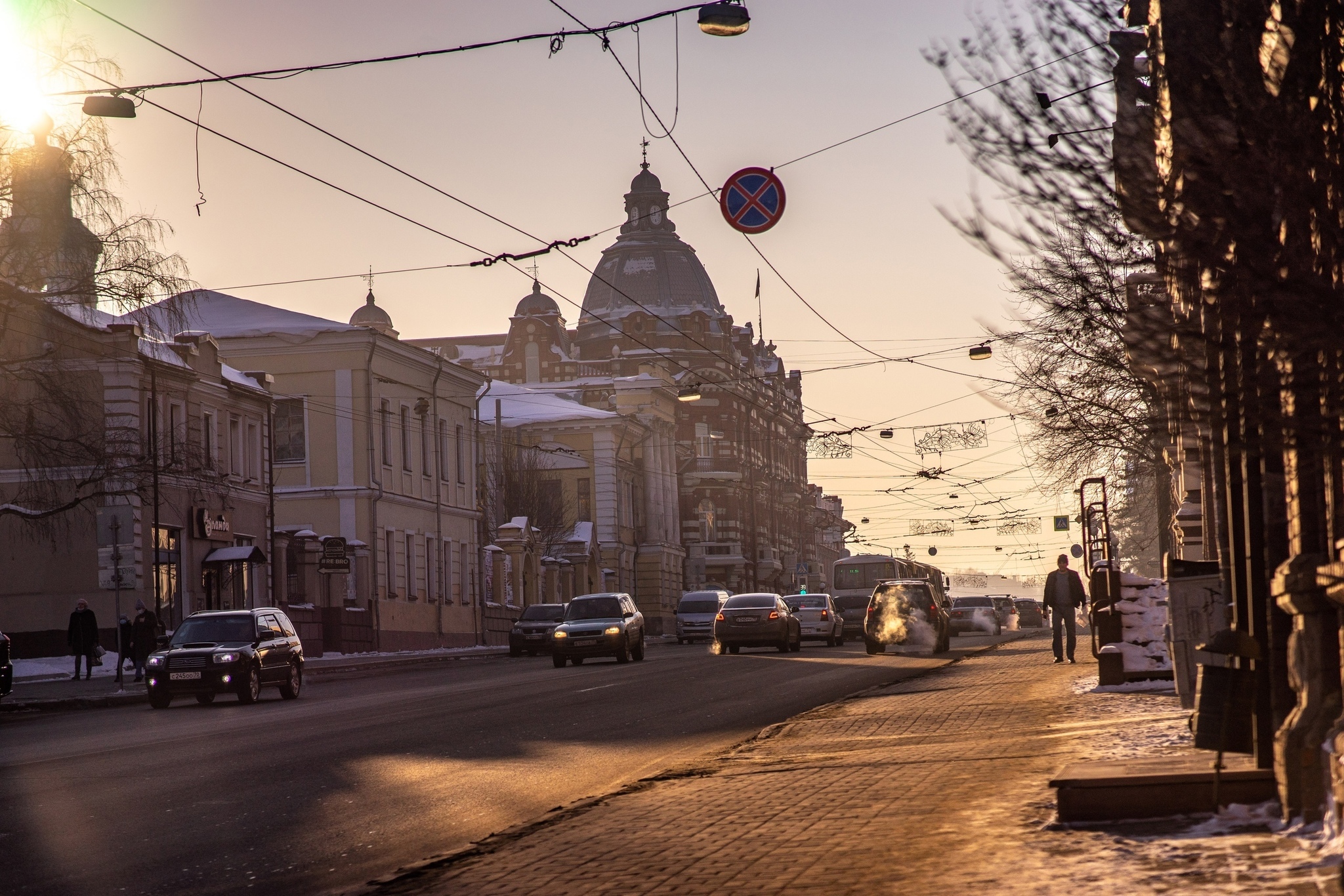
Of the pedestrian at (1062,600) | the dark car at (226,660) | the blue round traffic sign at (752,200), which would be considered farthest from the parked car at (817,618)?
the blue round traffic sign at (752,200)

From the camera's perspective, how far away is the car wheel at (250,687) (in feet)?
88.8

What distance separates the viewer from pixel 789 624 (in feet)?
140

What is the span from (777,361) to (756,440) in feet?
76.9

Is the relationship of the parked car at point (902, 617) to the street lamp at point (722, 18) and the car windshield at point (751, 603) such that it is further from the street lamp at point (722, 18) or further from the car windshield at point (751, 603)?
the street lamp at point (722, 18)

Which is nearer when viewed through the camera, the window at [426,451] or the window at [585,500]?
the window at [426,451]

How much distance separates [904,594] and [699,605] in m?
19.3

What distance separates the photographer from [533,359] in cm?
12006

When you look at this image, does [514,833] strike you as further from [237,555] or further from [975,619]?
[975,619]

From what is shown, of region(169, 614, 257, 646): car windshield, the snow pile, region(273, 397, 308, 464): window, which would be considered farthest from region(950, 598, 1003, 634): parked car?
the snow pile

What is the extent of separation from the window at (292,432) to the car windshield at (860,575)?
62.7 feet

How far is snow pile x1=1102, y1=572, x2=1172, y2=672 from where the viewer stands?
65.7ft

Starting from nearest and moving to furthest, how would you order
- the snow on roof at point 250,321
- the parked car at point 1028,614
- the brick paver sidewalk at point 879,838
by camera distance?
the brick paver sidewalk at point 879,838
the snow on roof at point 250,321
the parked car at point 1028,614

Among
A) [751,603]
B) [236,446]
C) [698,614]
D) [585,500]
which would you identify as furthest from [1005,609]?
[751,603]

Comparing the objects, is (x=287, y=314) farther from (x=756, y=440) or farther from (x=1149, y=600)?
(x=756, y=440)
